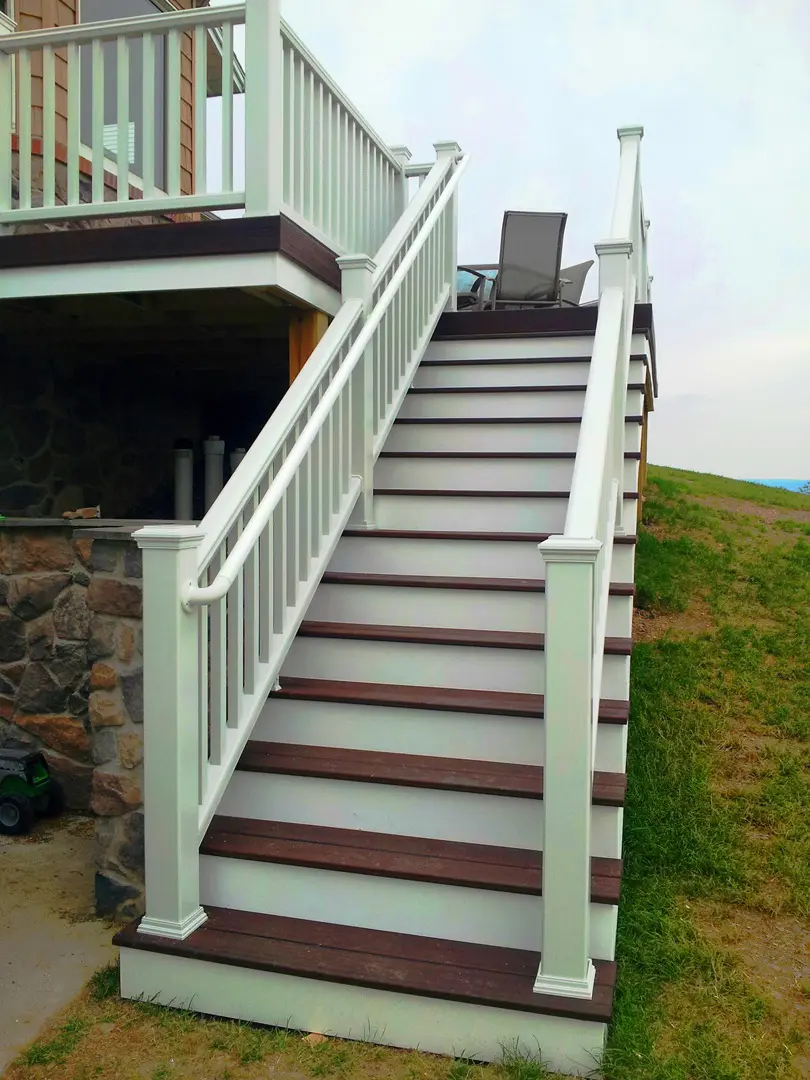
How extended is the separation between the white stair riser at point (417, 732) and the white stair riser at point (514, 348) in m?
2.55

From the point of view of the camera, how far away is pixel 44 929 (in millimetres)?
2973

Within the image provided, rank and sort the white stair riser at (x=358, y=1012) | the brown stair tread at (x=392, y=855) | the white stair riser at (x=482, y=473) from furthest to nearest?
the white stair riser at (x=482, y=473) → the brown stair tread at (x=392, y=855) → the white stair riser at (x=358, y=1012)

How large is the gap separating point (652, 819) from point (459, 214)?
4028mm

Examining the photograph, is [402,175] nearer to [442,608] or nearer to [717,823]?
[442,608]

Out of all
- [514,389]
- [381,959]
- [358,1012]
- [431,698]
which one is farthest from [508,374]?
[358,1012]

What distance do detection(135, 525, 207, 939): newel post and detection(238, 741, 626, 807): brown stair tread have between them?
0.45 m

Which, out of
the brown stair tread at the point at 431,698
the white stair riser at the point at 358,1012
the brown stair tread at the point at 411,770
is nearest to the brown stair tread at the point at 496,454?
the brown stair tread at the point at 431,698

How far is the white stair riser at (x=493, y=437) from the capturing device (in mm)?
4512

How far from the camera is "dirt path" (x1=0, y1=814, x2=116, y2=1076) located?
8.39 feet

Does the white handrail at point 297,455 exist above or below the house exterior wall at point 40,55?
→ below

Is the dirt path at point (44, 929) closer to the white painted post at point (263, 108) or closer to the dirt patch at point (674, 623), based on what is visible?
the white painted post at point (263, 108)

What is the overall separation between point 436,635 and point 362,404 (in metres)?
1.14

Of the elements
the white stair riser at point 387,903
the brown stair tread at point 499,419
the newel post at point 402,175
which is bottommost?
the white stair riser at point 387,903

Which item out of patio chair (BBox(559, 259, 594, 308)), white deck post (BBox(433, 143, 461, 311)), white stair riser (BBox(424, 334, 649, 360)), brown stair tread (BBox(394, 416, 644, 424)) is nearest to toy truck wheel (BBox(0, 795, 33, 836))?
brown stair tread (BBox(394, 416, 644, 424))
